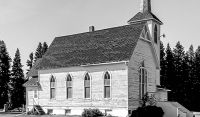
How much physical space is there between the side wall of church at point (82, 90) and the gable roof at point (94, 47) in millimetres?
764

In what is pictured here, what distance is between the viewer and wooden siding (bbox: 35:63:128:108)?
3066cm

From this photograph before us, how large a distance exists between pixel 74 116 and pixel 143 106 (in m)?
7.08

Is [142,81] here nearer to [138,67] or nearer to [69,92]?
[138,67]

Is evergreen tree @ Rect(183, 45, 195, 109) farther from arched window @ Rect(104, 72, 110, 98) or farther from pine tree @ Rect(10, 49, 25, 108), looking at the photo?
arched window @ Rect(104, 72, 110, 98)

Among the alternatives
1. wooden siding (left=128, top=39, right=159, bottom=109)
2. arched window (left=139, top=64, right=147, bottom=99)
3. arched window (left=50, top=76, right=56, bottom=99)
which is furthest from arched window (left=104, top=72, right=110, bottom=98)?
arched window (left=50, top=76, right=56, bottom=99)

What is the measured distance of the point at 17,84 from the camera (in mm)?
67875

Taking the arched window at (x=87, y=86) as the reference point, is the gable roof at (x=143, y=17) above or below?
above

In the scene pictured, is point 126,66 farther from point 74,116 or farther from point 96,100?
point 74,116

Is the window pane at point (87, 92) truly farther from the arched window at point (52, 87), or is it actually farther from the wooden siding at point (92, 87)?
the arched window at point (52, 87)

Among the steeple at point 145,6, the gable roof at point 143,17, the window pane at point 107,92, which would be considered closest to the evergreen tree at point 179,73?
the gable roof at point 143,17

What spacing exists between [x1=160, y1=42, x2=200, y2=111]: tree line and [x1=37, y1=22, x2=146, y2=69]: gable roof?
34228 mm

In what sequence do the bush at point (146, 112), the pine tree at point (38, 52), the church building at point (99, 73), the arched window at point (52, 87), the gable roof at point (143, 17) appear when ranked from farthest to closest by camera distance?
the pine tree at point (38, 52), the gable roof at point (143, 17), the arched window at point (52, 87), the church building at point (99, 73), the bush at point (146, 112)

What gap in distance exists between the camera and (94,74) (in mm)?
32812

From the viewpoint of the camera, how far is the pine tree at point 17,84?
6700 cm
